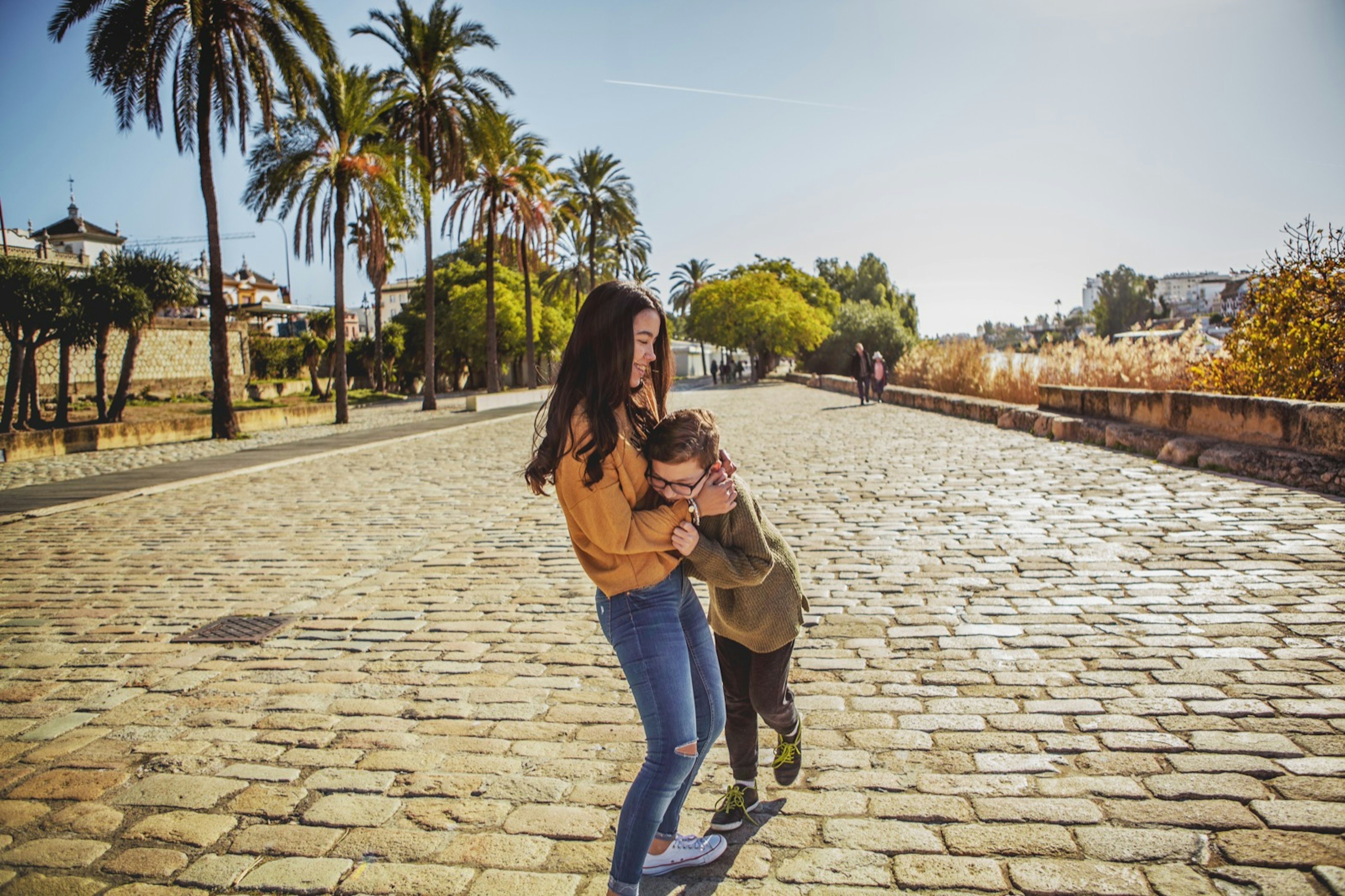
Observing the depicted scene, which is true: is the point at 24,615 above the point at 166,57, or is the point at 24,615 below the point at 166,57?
below

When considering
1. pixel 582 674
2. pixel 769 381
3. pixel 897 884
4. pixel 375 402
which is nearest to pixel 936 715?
pixel 897 884

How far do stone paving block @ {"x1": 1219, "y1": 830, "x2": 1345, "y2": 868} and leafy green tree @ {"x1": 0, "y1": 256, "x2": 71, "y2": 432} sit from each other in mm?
22600

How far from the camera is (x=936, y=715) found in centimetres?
358

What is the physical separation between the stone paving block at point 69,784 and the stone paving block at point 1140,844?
11.4 feet

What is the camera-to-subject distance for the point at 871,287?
7931 centimetres

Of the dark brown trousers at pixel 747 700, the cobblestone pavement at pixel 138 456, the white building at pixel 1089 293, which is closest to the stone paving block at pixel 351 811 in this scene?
the dark brown trousers at pixel 747 700

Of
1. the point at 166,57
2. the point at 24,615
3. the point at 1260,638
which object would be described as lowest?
the point at 24,615

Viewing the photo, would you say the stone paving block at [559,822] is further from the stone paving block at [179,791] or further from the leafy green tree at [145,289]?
the leafy green tree at [145,289]

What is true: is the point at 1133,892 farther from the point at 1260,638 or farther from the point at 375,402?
the point at 375,402

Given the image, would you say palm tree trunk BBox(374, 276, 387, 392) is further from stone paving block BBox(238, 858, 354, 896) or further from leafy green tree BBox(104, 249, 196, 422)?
stone paving block BBox(238, 858, 354, 896)

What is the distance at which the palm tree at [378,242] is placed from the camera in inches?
988

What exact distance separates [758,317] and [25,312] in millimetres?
36617

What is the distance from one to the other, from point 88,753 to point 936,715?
11.7 ft

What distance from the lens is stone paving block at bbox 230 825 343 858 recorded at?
2736mm
